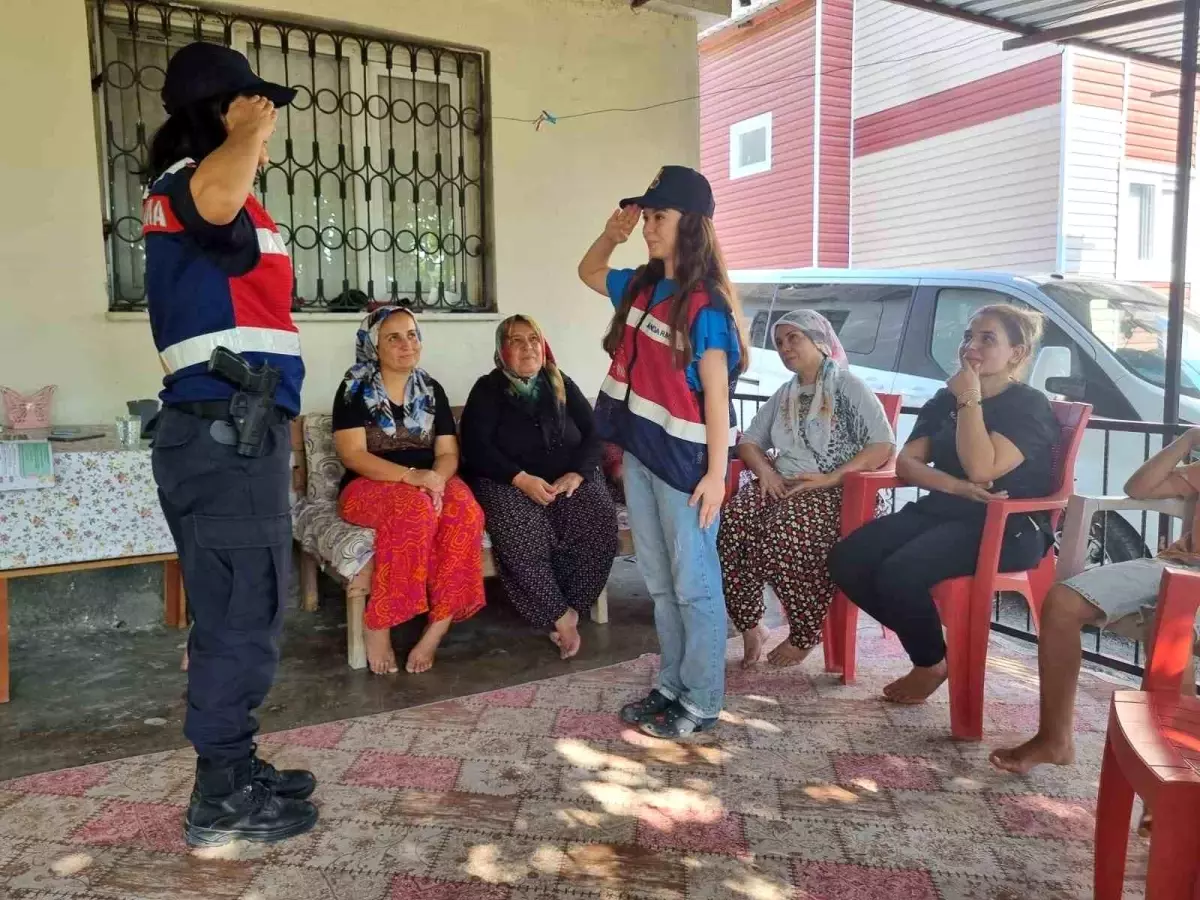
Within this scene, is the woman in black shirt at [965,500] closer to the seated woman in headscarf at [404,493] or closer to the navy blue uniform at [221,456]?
the seated woman in headscarf at [404,493]

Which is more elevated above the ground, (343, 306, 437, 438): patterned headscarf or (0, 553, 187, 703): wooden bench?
(343, 306, 437, 438): patterned headscarf

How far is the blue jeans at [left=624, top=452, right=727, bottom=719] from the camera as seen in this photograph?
2.42 meters

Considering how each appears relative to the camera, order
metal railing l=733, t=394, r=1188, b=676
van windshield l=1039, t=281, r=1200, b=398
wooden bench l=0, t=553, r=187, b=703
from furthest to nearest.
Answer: van windshield l=1039, t=281, r=1200, b=398 < metal railing l=733, t=394, r=1188, b=676 < wooden bench l=0, t=553, r=187, b=703

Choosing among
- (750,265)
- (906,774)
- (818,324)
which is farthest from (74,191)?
(750,265)

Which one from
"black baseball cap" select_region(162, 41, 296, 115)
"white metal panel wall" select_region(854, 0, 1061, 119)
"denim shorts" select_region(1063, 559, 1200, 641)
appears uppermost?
"white metal panel wall" select_region(854, 0, 1061, 119)

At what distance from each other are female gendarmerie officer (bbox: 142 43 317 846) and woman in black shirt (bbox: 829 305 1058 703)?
65.0 inches

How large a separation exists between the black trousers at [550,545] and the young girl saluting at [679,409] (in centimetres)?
74

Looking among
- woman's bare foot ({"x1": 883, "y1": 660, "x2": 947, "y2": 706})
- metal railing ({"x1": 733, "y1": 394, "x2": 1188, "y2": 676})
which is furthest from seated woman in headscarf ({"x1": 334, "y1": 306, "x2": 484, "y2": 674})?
metal railing ({"x1": 733, "y1": 394, "x2": 1188, "y2": 676})

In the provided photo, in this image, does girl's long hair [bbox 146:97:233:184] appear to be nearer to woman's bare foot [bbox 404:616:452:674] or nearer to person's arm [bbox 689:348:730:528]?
person's arm [bbox 689:348:730:528]

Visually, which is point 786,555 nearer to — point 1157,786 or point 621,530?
point 621,530

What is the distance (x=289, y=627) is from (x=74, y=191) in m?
1.77

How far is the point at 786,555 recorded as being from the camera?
2928mm

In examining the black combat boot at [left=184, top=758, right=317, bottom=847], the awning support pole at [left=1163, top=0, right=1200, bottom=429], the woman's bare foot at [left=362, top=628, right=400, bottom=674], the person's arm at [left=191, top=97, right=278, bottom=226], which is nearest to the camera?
the person's arm at [left=191, top=97, right=278, bottom=226]

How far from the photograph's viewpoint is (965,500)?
270 cm
